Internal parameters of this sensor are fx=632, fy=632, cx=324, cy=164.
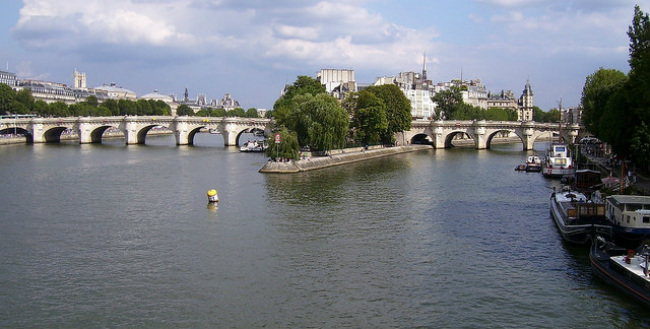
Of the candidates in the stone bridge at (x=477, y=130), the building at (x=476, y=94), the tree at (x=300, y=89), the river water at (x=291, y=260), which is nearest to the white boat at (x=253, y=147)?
the tree at (x=300, y=89)

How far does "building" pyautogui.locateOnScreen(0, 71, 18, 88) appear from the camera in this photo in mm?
154775

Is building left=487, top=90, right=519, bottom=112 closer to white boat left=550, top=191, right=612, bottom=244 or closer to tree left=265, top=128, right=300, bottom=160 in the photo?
tree left=265, top=128, right=300, bottom=160

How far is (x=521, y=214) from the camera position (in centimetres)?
3238

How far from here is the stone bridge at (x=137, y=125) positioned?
295ft

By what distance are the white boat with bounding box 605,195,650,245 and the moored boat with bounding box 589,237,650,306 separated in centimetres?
233

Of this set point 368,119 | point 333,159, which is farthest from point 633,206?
point 368,119

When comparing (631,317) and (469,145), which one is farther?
(469,145)

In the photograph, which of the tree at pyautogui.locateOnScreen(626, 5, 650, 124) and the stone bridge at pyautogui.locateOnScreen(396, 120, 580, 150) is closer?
the tree at pyautogui.locateOnScreen(626, 5, 650, 124)

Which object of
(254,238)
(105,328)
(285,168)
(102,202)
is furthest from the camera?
(285,168)

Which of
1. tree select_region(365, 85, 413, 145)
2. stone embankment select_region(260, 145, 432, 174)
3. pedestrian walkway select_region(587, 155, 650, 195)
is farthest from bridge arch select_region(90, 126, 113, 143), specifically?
pedestrian walkway select_region(587, 155, 650, 195)

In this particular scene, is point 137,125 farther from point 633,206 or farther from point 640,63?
point 633,206

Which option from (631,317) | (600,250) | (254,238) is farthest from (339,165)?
(631,317)

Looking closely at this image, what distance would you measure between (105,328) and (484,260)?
43.5ft

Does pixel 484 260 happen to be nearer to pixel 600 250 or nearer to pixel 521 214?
pixel 600 250
